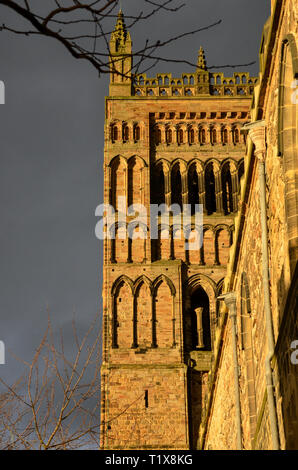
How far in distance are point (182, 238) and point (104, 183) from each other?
12.1 feet

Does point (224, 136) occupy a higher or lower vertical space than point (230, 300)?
higher

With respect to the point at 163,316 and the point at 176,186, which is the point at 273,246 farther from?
the point at 176,186

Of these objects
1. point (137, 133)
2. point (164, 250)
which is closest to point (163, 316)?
point (164, 250)

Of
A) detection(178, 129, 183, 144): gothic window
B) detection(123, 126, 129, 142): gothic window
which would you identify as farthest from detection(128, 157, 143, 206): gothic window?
detection(178, 129, 183, 144): gothic window

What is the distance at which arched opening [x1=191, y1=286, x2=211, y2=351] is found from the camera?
37.1m

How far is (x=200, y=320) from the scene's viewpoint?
A: 123 ft

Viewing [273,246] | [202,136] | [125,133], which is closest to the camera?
[273,246]

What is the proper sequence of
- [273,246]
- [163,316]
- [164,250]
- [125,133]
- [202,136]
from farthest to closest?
1. [202,136]
2. [125,133]
3. [164,250]
4. [163,316]
5. [273,246]

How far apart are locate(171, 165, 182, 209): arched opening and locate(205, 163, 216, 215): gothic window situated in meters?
1.04

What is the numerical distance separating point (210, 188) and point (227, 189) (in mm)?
725

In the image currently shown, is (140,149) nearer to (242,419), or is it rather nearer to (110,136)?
(110,136)

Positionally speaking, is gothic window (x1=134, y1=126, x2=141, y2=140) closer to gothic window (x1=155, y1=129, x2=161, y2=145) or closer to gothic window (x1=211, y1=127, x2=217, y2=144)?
gothic window (x1=155, y1=129, x2=161, y2=145)

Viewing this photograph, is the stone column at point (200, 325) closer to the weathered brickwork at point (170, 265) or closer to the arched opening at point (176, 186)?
the weathered brickwork at point (170, 265)
